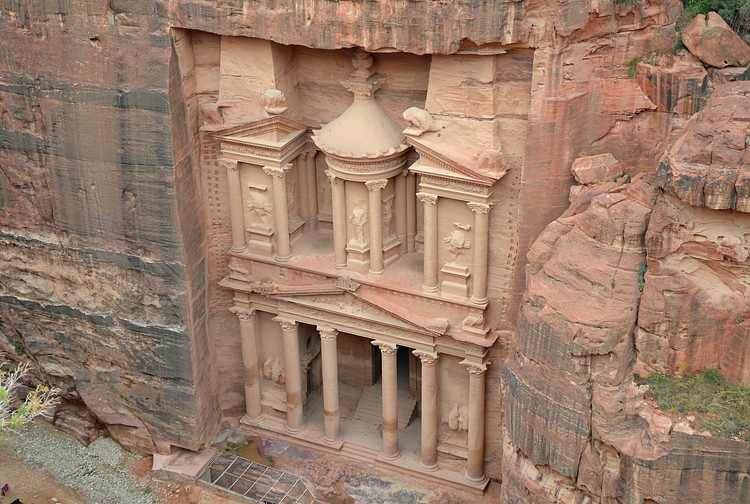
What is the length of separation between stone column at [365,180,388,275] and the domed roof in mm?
801

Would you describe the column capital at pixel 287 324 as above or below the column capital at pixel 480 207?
below

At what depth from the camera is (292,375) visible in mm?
25688

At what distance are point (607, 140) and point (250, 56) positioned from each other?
25.5 feet

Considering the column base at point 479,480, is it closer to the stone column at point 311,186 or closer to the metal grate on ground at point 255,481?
the metal grate on ground at point 255,481

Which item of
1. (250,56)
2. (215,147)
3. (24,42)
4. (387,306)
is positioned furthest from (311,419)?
(24,42)

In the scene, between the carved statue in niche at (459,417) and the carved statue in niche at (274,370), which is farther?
the carved statue in niche at (274,370)

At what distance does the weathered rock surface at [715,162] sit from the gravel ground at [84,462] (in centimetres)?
1489

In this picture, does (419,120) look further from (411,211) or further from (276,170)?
(276,170)

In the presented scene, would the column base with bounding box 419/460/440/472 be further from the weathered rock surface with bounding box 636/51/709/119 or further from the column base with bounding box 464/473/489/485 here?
the weathered rock surface with bounding box 636/51/709/119

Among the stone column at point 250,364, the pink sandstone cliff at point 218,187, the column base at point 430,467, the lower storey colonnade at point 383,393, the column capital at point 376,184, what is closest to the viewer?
the pink sandstone cliff at point 218,187

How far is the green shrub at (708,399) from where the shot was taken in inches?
664

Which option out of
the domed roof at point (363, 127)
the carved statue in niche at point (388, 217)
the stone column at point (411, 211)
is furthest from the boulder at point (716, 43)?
the carved statue in niche at point (388, 217)

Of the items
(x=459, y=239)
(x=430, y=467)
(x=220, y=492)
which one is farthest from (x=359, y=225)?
(x=220, y=492)

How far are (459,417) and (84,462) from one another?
9435 mm
